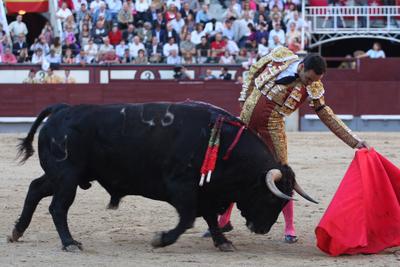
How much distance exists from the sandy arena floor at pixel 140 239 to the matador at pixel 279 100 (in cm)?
47

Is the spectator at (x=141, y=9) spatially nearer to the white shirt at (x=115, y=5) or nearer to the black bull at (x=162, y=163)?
the white shirt at (x=115, y=5)

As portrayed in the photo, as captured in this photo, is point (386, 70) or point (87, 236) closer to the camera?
point (87, 236)

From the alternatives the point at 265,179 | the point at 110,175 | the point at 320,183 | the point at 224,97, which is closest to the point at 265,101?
the point at 265,179

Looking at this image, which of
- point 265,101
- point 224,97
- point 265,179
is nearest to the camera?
point 265,179

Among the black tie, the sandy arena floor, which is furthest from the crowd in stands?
the black tie

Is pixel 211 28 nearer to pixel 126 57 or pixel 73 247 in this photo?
pixel 126 57

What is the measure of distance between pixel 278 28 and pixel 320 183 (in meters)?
7.43

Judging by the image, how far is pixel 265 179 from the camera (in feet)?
19.2

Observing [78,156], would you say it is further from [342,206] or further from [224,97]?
[224,97]

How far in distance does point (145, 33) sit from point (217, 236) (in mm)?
10738

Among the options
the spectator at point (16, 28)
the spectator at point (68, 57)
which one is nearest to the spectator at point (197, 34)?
the spectator at point (68, 57)

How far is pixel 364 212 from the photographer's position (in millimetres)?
6023

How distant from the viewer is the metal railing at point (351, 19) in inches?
717

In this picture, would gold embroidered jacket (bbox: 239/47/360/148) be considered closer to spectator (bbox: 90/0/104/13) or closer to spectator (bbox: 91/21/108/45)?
spectator (bbox: 91/21/108/45)
